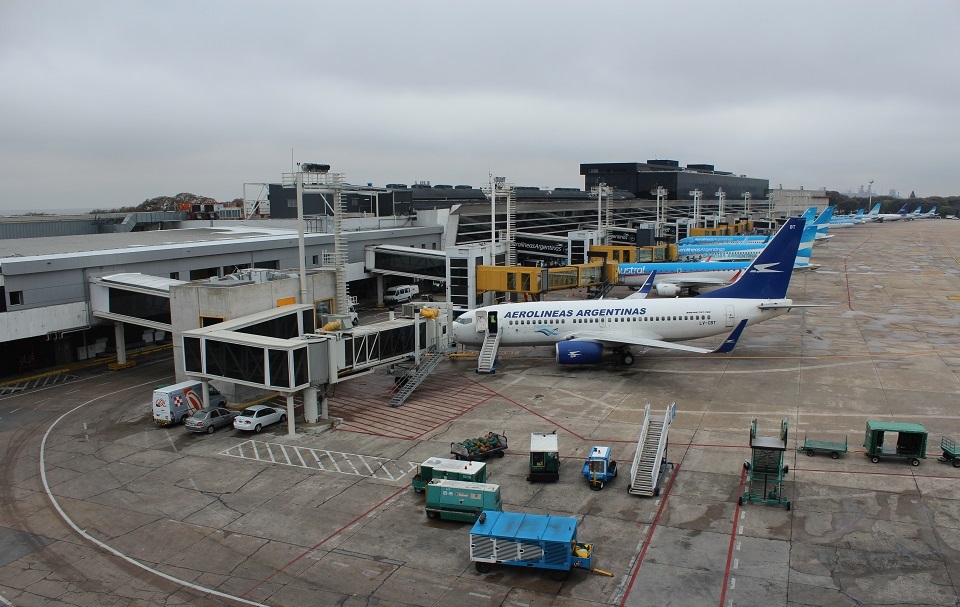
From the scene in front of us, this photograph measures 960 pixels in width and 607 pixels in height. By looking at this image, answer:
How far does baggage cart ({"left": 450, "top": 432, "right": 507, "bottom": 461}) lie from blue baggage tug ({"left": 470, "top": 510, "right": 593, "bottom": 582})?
9054 millimetres

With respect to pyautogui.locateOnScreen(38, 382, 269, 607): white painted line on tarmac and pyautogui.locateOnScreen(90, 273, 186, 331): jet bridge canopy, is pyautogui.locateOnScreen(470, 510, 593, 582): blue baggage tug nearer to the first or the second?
pyautogui.locateOnScreen(38, 382, 269, 607): white painted line on tarmac

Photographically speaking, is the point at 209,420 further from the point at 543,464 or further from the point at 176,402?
the point at 543,464

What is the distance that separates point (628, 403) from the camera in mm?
42156

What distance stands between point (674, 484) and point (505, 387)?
18.3 metres

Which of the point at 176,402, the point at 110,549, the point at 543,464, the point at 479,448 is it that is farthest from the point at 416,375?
the point at 110,549

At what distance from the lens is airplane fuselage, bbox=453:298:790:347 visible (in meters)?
50.3

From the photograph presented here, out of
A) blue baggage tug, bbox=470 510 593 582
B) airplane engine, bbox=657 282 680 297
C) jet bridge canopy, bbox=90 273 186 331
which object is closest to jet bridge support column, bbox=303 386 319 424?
jet bridge canopy, bbox=90 273 186 331

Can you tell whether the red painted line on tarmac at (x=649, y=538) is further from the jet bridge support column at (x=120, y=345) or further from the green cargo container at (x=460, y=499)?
the jet bridge support column at (x=120, y=345)

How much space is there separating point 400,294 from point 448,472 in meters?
55.1

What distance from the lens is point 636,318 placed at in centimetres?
5059

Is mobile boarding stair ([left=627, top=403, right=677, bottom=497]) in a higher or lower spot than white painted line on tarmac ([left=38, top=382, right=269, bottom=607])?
higher

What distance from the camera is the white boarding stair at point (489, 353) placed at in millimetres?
50156

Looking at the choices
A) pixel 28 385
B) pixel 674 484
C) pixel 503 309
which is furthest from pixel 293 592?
pixel 28 385

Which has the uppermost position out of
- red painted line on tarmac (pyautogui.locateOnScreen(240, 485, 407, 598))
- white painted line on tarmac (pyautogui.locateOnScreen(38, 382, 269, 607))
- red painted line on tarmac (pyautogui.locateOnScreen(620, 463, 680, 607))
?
red painted line on tarmac (pyautogui.locateOnScreen(620, 463, 680, 607))
